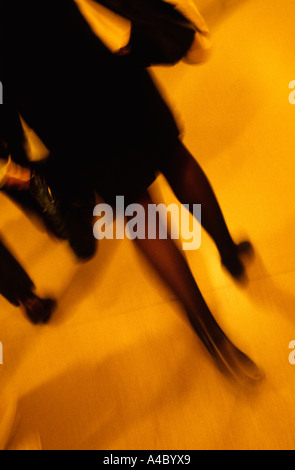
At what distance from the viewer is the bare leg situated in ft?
3.19

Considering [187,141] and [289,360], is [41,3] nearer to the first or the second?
[187,141]

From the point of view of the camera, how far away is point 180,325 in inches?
44.6

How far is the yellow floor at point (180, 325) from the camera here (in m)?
1.00

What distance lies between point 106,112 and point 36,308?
2.45 feet

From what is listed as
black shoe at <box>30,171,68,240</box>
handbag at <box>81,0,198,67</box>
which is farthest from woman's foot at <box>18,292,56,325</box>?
handbag at <box>81,0,198,67</box>

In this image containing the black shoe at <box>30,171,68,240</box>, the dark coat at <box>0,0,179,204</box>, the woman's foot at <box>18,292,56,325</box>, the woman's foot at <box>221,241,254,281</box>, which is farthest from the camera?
the woman's foot at <box>18,292,56,325</box>

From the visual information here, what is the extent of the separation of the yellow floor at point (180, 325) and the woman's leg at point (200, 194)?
0.08m

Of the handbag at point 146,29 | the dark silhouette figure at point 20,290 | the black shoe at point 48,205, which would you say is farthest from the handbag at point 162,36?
the dark silhouette figure at point 20,290

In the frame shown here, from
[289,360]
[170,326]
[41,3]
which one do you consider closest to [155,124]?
[41,3]

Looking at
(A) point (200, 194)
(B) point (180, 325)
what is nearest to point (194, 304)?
(B) point (180, 325)

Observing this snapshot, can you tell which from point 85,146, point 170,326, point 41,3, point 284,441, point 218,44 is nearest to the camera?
point 41,3

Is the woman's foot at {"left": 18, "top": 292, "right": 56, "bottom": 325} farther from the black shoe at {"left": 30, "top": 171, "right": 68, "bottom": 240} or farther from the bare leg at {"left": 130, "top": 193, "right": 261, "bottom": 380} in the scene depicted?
the bare leg at {"left": 130, "top": 193, "right": 261, "bottom": 380}
